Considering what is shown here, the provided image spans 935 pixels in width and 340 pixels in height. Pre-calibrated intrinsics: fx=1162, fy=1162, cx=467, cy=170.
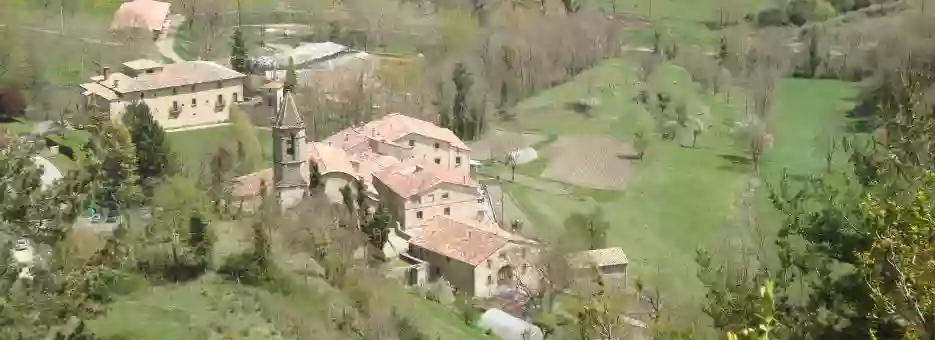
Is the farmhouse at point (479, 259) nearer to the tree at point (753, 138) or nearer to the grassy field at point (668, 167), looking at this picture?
the grassy field at point (668, 167)

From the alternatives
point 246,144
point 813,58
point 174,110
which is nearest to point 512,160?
point 246,144

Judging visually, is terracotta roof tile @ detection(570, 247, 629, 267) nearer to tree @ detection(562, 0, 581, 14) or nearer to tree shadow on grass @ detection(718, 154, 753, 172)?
tree shadow on grass @ detection(718, 154, 753, 172)

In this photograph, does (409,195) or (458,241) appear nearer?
(458,241)

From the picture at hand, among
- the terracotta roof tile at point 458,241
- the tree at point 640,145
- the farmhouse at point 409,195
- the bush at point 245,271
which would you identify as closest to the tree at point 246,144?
the farmhouse at point 409,195

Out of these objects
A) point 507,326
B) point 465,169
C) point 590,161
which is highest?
point 465,169

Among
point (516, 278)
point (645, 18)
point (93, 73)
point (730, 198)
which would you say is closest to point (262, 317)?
point (516, 278)

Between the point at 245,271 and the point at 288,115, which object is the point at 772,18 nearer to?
the point at 288,115
